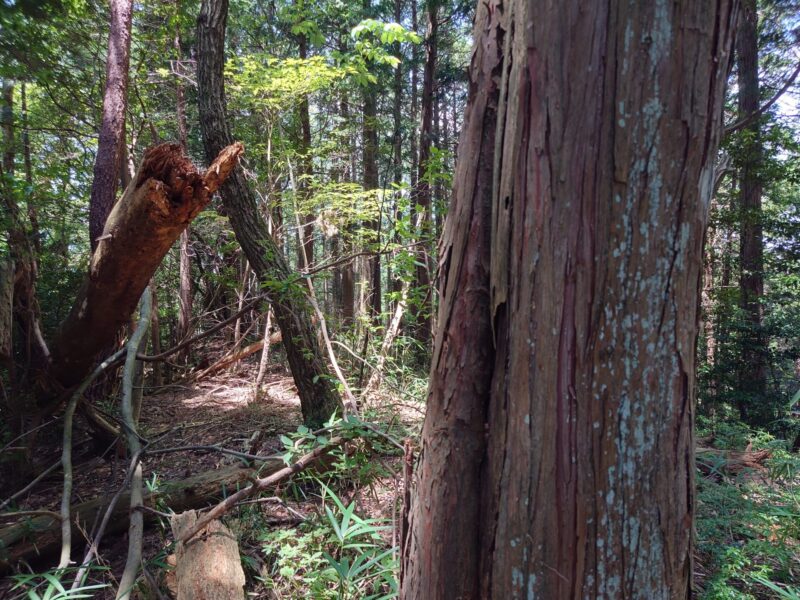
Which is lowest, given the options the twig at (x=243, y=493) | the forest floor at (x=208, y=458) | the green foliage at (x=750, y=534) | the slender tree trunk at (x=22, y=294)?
the forest floor at (x=208, y=458)

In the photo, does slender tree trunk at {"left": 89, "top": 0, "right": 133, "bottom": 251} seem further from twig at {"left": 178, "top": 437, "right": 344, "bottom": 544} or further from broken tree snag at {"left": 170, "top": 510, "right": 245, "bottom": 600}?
broken tree snag at {"left": 170, "top": 510, "right": 245, "bottom": 600}

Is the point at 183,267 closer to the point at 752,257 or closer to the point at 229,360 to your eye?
the point at 229,360

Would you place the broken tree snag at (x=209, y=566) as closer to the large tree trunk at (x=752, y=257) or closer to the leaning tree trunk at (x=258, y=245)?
the leaning tree trunk at (x=258, y=245)

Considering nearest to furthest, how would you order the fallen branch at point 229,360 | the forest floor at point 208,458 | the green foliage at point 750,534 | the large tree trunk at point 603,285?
the large tree trunk at point 603,285 → the green foliage at point 750,534 → the forest floor at point 208,458 → the fallen branch at point 229,360

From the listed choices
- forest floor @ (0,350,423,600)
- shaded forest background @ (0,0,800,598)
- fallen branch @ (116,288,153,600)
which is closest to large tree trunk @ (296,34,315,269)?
shaded forest background @ (0,0,800,598)

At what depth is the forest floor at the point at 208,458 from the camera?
10.1 feet

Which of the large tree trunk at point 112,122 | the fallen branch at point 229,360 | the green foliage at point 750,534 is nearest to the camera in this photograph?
the green foliage at point 750,534

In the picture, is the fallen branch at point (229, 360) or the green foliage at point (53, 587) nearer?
the green foliage at point (53, 587)

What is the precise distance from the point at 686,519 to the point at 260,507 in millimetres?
2944

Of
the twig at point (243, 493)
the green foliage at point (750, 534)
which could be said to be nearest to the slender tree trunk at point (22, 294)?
the twig at point (243, 493)

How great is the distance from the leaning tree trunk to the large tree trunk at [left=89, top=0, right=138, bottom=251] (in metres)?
1.40

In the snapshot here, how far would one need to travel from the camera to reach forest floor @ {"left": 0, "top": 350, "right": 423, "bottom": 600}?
3082 millimetres

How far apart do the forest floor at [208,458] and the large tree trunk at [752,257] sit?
6.43m

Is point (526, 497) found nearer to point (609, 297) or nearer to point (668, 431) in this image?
point (668, 431)
